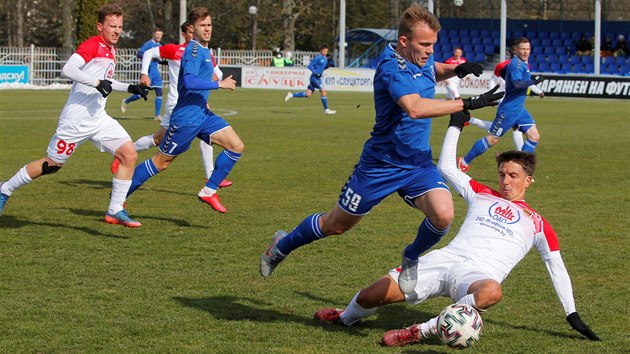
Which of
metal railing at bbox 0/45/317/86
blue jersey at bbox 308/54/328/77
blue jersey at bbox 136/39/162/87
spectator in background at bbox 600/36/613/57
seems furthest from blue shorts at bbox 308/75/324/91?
spectator in background at bbox 600/36/613/57

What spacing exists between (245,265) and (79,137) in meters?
2.58

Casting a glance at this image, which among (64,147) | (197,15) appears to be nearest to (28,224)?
(64,147)

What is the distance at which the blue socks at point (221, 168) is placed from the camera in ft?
35.4

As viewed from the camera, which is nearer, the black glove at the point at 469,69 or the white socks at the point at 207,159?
the black glove at the point at 469,69

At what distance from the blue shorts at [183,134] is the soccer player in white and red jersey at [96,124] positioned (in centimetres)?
60

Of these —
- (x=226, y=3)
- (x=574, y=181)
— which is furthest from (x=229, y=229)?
(x=226, y=3)

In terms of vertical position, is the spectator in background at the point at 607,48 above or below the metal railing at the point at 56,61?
above

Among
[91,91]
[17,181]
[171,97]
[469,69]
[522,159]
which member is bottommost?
[17,181]

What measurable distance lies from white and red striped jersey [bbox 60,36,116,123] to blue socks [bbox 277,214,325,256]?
3811 millimetres

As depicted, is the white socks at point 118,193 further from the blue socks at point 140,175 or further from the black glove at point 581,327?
the black glove at point 581,327

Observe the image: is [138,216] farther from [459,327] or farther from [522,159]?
[459,327]

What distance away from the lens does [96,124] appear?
1009 cm

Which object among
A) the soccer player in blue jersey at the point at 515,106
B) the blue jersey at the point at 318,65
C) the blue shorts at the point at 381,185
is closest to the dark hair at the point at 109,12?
the blue shorts at the point at 381,185

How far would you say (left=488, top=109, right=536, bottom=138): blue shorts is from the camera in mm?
15461
